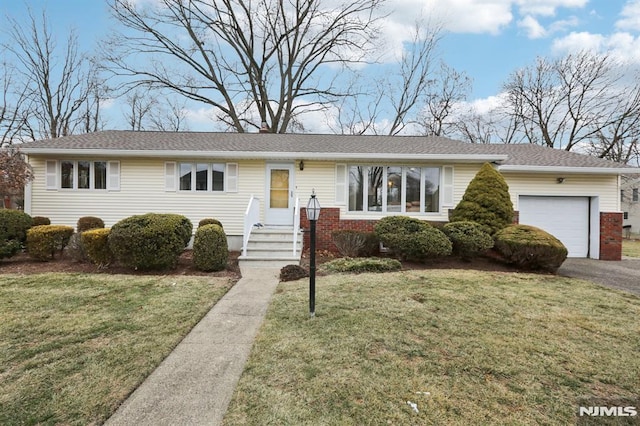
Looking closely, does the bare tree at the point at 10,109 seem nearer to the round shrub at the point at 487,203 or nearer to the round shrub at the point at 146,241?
the round shrub at the point at 146,241

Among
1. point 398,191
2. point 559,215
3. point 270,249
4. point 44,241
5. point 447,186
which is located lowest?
point 270,249

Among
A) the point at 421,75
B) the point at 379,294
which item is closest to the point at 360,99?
the point at 421,75

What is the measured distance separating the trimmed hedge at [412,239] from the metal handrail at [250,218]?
3454 millimetres

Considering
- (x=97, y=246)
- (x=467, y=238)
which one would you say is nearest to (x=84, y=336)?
(x=97, y=246)

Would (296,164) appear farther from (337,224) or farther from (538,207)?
(538,207)

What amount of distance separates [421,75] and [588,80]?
11551mm

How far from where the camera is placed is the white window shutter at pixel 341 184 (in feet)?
31.6

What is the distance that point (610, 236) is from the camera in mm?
9727

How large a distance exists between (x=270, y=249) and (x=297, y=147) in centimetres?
383

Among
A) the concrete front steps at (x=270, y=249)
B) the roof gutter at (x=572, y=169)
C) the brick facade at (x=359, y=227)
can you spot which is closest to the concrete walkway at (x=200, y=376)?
the concrete front steps at (x=270, y=249)

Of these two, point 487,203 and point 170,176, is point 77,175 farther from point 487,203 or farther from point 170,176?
point 487,203

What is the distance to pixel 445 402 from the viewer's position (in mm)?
2379

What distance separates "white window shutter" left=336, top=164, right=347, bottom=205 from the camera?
379 inches

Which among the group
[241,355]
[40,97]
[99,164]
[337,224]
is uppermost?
[40,97]
